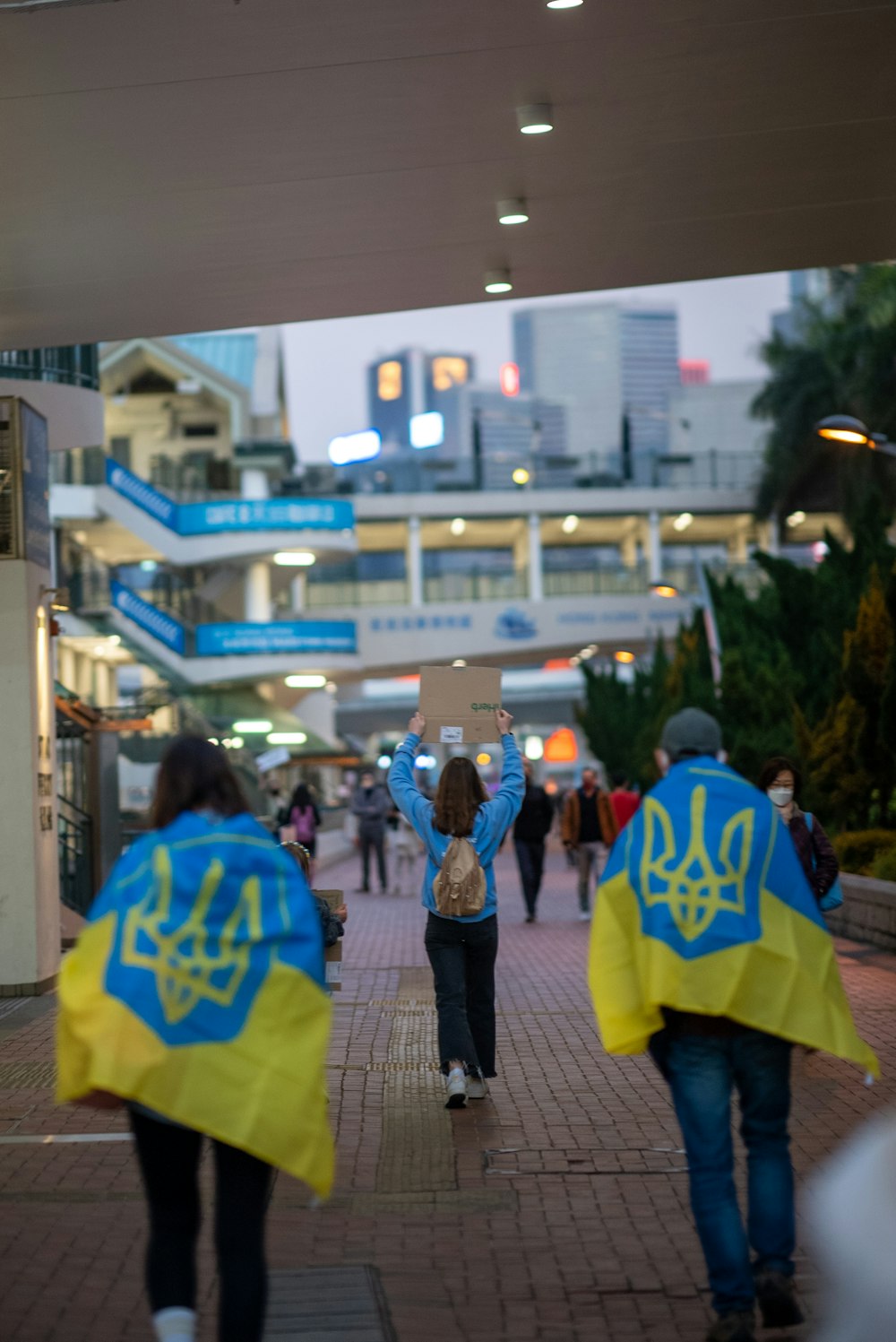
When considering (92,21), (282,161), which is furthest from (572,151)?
(92,21)

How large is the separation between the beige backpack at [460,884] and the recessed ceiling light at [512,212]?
182 inches

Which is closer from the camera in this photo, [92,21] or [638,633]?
[92,21]

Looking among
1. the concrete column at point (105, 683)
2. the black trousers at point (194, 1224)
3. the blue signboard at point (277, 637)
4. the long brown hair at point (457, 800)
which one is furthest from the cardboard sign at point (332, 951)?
the blue signboard at point (277, 637)

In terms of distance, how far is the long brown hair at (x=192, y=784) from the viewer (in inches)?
184

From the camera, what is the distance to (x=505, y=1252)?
20.9 feet

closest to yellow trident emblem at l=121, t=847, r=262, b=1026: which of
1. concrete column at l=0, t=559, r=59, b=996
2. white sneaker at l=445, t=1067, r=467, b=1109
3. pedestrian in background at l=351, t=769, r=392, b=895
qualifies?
white sneaker at l=445, t=1067, r=467, b=1109

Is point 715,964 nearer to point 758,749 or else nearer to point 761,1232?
point 761,1232

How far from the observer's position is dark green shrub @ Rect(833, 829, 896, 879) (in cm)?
1917

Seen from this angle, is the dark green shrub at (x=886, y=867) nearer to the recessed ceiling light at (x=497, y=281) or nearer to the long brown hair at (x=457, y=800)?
the recessed ceiling light at (x=497, y=281)

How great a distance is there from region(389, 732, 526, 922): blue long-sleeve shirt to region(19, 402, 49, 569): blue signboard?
5.98 m

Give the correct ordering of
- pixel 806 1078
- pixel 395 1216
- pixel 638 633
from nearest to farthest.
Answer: pixel 395 1216
pixel 806 1078
pixel 638 633

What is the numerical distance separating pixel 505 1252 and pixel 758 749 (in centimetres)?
1654

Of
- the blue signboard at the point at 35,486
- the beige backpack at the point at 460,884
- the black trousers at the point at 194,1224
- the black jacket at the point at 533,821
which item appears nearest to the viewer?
the black trousers at the point at 194,1224

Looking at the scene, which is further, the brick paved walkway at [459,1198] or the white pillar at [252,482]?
the white pillar at [252,482]
